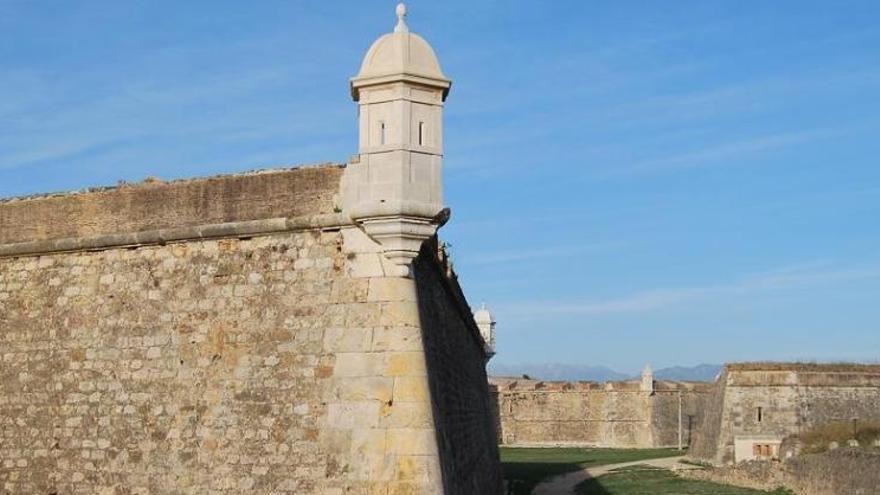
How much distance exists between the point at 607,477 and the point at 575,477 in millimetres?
1028

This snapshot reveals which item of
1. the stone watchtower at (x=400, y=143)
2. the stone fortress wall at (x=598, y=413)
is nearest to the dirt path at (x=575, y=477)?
the stone fortress wall at (x=598, y=413)

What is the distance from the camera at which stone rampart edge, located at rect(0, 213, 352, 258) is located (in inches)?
408

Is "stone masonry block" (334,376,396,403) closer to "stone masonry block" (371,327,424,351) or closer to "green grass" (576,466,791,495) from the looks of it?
"stone masonry block" (371,327,424,351)

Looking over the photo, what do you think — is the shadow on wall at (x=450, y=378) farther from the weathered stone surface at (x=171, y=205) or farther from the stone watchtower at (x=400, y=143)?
the weathered stone surface at (x=171, y=205)

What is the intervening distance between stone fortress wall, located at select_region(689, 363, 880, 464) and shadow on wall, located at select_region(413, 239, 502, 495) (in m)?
23.2

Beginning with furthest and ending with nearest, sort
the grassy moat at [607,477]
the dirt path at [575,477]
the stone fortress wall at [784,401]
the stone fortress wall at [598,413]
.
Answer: the stone fortress wall at [598,413] < the stone fortress wall at [784,401] < the dirt path at [575,477] < the grassy moat at [607,477]

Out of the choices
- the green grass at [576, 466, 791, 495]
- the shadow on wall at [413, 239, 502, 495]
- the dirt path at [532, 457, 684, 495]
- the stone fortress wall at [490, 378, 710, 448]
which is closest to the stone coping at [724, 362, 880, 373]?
the dirt path at [532, 457, 684, 495]

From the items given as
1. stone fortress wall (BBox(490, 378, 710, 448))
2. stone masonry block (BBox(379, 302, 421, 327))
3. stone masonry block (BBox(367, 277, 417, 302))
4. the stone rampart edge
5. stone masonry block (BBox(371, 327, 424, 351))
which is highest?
the stone rampart edge

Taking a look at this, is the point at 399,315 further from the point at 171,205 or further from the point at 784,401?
the point at 784,401

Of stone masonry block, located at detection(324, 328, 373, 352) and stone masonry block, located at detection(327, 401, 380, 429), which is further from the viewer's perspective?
stone masonry block, located at detection(324, 328, 373, 352)

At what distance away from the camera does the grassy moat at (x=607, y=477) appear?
89.3 ft

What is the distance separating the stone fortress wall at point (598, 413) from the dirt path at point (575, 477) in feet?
46.1

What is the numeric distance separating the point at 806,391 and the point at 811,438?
6.55 metres

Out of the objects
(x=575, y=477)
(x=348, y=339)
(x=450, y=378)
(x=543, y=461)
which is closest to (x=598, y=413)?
(x=543, y=461)
